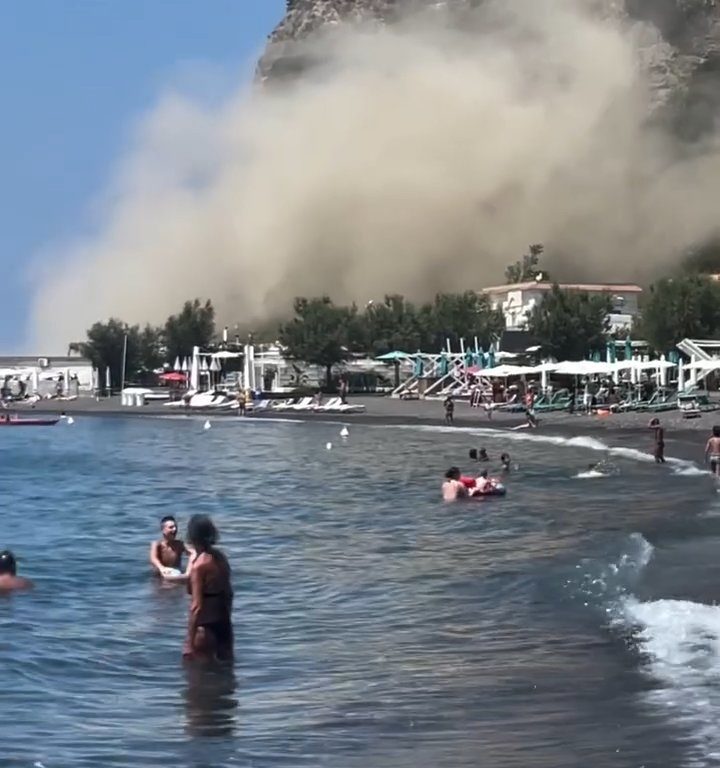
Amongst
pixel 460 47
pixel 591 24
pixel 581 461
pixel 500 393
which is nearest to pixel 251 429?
pixel 500 393

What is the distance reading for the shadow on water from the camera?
36.2 ft

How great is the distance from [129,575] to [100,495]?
58.3 ft

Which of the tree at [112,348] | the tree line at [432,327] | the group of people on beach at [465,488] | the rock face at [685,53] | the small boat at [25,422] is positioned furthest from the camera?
the rock face at [685,53]

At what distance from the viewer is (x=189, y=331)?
113562mm

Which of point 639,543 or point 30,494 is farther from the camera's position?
point 30,494

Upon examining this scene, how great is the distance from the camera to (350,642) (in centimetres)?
1481

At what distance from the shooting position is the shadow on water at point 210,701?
1102 cm

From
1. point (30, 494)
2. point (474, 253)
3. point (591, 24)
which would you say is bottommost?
point (30, 494)

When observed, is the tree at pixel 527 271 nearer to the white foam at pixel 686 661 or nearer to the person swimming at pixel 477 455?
the person swimming at pixel 477 455

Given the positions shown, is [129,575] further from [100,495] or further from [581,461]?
[581,461]

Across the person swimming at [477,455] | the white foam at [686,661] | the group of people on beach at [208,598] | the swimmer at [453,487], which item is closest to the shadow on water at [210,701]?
the group of people on beach at [208,598]

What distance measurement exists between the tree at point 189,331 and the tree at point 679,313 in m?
45.7

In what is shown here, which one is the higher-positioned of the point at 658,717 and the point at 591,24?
the point at 591,24

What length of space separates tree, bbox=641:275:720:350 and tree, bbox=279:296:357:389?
955 inches
